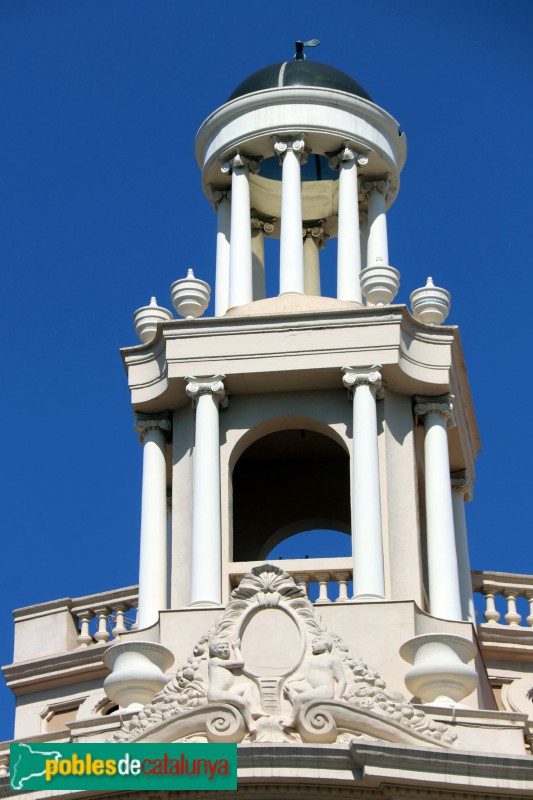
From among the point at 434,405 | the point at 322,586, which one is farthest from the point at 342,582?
the point at 434,405

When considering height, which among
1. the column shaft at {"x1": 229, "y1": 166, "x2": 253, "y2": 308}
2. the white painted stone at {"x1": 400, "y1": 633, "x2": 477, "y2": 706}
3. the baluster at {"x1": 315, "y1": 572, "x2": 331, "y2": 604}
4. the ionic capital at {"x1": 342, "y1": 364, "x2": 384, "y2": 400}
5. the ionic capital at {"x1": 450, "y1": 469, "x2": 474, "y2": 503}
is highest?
the column shaft at {"x1": 229, "y1": 166, "x2": 253, "y2": 308}

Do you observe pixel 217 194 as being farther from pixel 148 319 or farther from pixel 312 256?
pixel 148 319

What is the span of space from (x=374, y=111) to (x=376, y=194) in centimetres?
129

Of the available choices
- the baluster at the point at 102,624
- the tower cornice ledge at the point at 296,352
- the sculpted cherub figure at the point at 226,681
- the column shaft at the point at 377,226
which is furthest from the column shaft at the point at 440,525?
the baluster at the point at 102,624

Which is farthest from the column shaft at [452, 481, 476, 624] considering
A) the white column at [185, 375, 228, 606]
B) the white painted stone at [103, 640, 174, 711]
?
the white painted stone at [103, 640, 174, 711]

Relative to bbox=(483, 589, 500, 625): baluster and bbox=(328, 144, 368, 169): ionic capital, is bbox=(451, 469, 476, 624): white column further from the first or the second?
bbox=(328, 144, 368, 169): ionic capital

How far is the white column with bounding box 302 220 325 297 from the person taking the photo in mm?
42812

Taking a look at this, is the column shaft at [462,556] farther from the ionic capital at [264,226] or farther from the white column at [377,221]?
the ionic capital at [264,226]

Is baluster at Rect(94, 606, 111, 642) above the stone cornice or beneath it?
above

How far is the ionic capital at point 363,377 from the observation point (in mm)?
37938

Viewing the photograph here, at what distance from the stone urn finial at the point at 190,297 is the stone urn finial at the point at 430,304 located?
3.04 metres

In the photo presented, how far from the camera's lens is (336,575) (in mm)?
36938

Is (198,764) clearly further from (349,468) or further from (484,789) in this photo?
(349,468)

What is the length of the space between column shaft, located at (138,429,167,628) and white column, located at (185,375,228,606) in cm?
79
